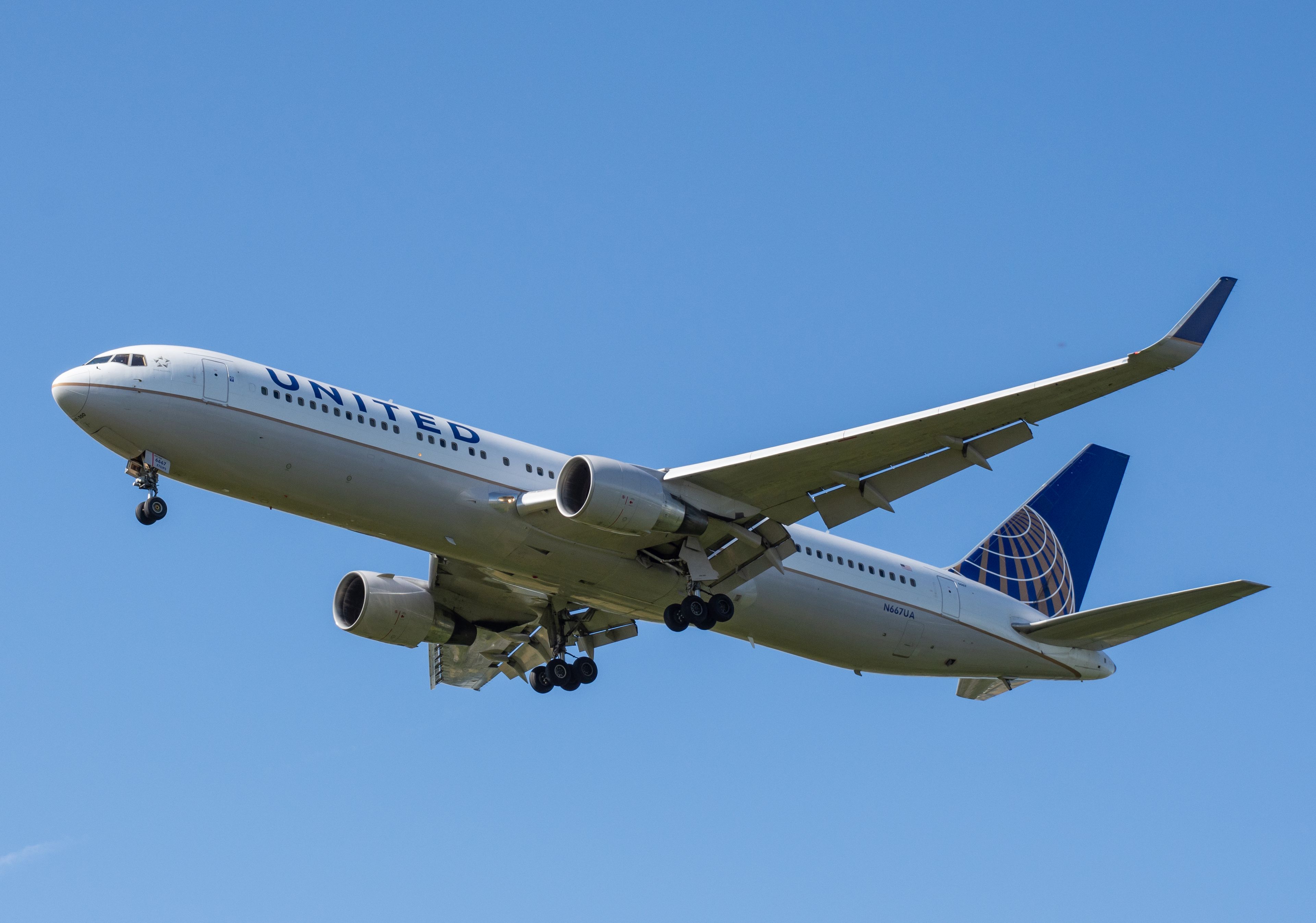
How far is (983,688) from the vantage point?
35.7m

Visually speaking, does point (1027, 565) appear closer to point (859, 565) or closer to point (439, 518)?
point (859, 565)

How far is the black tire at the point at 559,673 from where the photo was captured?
33.2 metres

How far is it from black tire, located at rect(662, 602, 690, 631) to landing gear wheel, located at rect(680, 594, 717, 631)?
0.19 m

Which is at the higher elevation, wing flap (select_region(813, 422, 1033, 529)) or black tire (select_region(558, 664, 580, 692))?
wing flap (select_region(813, 422, 1033, 529))

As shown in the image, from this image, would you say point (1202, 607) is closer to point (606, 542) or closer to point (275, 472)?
point (606, 542)

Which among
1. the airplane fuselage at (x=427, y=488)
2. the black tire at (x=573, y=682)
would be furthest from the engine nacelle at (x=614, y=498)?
the black tire at (x=573, y=682)

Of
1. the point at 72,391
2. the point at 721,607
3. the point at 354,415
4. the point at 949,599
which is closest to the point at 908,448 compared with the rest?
the point at 721,607

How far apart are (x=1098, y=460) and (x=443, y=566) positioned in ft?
59.3

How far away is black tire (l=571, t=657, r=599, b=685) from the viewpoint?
110ft

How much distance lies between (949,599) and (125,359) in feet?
60.4

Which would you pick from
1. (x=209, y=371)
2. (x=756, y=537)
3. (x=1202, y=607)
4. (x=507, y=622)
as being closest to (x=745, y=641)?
(x=756, y=537)

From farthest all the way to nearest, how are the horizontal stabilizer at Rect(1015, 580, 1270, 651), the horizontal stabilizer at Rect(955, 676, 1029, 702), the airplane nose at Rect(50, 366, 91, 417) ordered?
1. the horizontal stabilizer at Rect(955, 676, 1029, 702)
2. the horizontal stabilizer at Rect(1015, 580, 1270, 651)
3. the airplane nose at Rect(50, 366, 91, 417)

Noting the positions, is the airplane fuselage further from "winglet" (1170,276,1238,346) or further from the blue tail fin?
"winglet" (1170,276,1238,346)

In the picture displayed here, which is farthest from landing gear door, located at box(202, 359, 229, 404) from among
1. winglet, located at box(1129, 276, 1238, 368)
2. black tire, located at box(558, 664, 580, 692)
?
winglet, located at box(1129, 276, 1238, 368)
